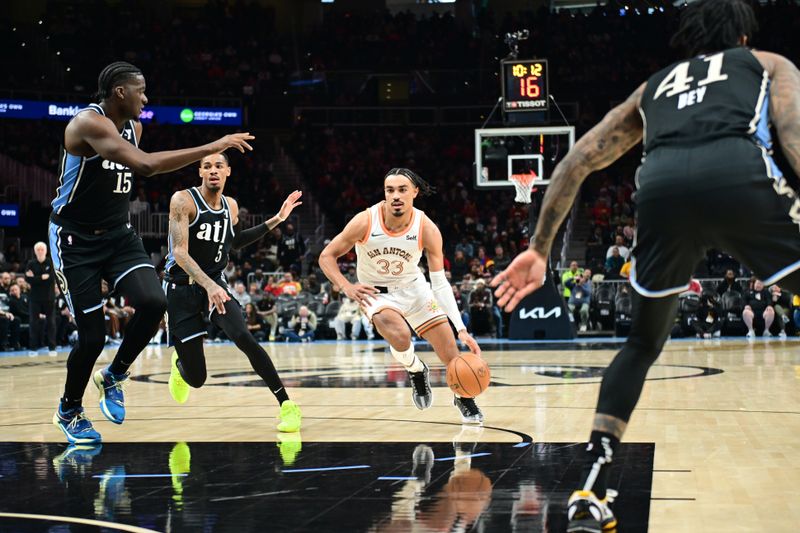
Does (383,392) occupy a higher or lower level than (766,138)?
lower

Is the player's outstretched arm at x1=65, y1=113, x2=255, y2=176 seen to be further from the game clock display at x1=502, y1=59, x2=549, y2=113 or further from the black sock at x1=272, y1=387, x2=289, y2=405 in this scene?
the game clock display at x1=502, y1=59, x2=549, y2=113

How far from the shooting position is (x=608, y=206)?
1000 inches

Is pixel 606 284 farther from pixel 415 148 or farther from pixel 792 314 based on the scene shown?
pixel 415 148

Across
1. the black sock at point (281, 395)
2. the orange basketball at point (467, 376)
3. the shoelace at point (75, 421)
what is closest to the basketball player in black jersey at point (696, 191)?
the orange basketball at point (467, 376)

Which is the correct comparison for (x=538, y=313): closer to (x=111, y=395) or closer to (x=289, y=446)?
(x=111, y=395)

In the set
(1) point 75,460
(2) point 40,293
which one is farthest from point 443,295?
(2) point 40,293

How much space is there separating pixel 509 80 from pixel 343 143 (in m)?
13.3

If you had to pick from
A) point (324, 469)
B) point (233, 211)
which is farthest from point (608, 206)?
point (324, 469)

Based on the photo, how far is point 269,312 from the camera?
2011 centimetres

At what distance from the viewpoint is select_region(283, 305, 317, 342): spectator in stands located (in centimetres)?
2000

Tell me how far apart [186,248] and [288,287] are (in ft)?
46.4

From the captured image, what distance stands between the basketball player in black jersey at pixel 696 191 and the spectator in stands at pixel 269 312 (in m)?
16.8

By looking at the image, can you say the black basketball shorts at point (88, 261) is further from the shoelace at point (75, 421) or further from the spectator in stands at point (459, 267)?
the spectator in stands at point (459, 267)

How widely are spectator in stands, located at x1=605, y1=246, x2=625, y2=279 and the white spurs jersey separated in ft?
45.4
